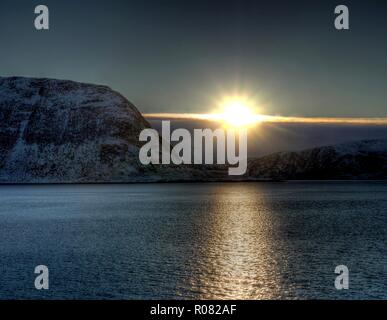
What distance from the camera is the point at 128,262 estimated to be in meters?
38.1

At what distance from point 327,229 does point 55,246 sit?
33.7 metres

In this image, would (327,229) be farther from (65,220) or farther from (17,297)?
(17,297)

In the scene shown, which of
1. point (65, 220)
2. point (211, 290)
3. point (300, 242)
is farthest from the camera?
point (65, 220)

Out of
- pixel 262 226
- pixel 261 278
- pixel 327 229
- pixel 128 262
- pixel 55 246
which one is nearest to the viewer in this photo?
pixel 261 278

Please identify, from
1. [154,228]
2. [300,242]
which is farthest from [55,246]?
[300,242]

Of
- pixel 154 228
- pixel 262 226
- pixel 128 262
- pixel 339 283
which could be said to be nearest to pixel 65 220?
pixel 154 228

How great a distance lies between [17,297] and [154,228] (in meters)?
36.7

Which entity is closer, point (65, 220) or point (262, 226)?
point (262, 226)

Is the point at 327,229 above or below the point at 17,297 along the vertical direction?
above
